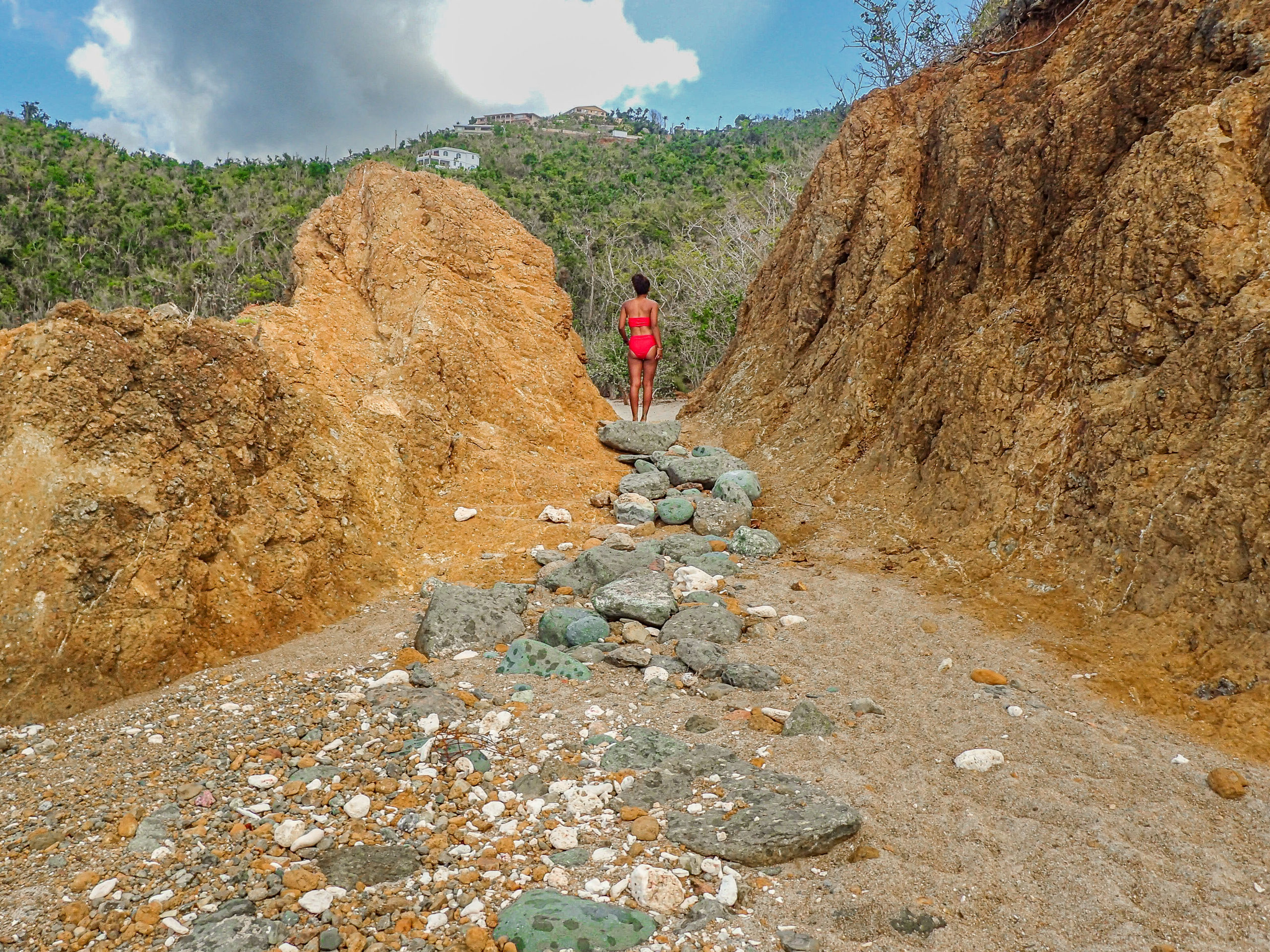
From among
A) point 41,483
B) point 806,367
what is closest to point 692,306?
point 806,367

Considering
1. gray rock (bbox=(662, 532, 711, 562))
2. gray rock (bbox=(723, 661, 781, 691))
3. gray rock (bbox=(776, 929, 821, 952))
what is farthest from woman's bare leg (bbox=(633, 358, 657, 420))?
gray rock (bbox=(776, 929, 821, 952))

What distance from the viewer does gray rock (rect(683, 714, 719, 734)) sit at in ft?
10.6

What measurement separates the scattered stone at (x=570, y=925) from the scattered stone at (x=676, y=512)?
4095 millimetres

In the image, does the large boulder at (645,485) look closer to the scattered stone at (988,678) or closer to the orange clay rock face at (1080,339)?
the orange clay rock face at (1080,339)

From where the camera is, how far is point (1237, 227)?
4.09 m

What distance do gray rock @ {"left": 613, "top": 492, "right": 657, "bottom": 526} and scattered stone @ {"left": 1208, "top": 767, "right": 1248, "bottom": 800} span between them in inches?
158

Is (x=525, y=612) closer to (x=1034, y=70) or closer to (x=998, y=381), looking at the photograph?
(x=998, y=381)

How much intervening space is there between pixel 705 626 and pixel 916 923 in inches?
82.4

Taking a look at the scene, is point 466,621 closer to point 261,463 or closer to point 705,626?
point 705,626

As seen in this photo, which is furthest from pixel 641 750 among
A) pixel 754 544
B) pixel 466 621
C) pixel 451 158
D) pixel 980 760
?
pixel 451 158

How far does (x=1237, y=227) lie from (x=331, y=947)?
5.07m

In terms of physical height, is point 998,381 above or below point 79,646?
above

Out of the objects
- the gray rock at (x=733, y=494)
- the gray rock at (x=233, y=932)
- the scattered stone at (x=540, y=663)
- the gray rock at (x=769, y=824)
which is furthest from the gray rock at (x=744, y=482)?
the gray rock at (x=233, y=932)

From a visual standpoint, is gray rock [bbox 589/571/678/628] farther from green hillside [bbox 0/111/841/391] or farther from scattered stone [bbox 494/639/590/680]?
green hillside [bbox 0/111/841/391]
